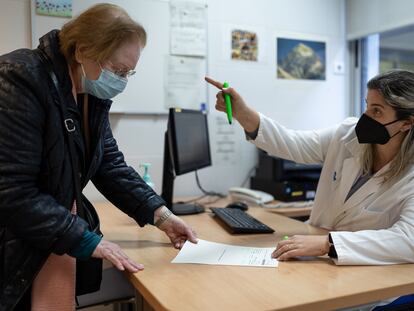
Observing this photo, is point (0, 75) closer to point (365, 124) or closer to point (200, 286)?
point (200, 286)

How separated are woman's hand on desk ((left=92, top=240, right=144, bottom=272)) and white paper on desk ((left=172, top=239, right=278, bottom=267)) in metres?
0.14

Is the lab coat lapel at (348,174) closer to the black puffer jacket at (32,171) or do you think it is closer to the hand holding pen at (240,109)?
the hand holding pen at (240,109)

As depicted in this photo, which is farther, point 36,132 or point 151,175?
point 151,175

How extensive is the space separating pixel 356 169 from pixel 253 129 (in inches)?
17.9

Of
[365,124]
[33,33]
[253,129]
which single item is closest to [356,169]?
[365,124]

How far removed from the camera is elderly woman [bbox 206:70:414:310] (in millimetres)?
1237

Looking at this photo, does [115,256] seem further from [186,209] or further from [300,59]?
[300,59]

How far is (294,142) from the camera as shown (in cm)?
182

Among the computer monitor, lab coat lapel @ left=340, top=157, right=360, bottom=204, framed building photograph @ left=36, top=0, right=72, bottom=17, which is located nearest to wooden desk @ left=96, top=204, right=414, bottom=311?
lab coat lapel @ left=340, top=157, right=360, bottom=204

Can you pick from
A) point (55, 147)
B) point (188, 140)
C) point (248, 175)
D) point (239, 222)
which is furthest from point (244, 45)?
point (55, 147)

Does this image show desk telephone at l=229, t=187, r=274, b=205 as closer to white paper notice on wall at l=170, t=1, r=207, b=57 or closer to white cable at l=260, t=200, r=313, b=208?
white cable at l=260, t=200, r=313, b=208

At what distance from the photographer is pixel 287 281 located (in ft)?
3.49

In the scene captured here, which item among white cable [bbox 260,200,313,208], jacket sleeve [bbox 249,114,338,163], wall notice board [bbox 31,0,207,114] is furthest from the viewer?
wall notice board [bbox 31,0,207,114]

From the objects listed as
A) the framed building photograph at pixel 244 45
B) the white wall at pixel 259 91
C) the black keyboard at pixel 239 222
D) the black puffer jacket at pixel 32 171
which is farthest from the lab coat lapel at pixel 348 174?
the framed building photograph at pixel 244 45
